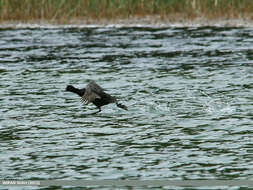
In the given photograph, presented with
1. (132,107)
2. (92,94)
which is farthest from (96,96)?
(132,107)

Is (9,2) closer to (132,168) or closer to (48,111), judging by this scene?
(48,111)

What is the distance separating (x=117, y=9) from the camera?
110 feet

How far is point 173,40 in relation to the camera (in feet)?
95.0

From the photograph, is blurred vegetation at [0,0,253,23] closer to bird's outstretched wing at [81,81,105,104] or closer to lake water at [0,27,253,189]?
lake water at [0,27,253,189]

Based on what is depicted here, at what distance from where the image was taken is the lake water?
12477 millimetres

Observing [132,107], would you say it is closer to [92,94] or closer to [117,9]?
[92,94]

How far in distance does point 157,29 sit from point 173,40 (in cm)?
306

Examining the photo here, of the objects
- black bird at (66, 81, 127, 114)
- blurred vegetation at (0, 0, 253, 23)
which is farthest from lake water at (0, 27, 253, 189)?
blurred vegetation at (0, 0, 253, 23)

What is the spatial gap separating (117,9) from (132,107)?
16.3 m

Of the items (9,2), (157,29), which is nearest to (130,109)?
(157,29)

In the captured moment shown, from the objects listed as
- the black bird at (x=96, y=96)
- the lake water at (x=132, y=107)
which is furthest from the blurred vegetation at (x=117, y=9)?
the black bird at (x=96, y=96)

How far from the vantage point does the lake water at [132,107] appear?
12.5 m

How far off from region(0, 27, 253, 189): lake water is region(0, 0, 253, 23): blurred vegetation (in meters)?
2.61

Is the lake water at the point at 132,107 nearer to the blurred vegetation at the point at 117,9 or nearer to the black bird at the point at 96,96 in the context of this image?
the black bird at the point at 96,96
